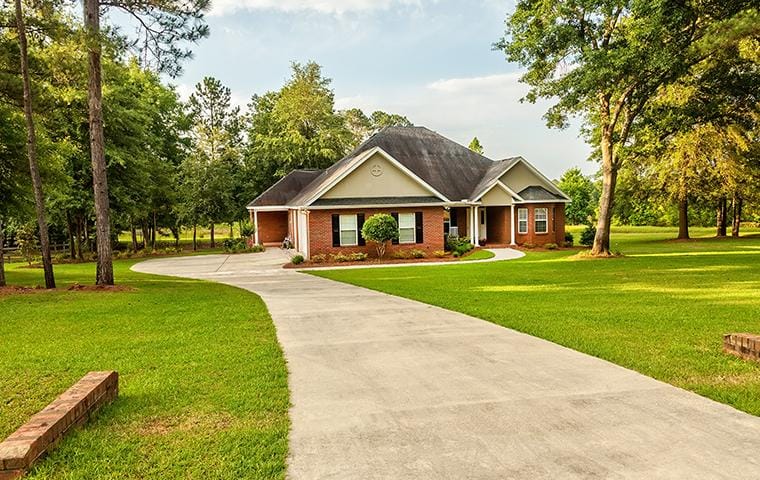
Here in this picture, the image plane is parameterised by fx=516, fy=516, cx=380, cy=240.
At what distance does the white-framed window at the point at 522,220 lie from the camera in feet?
98.0

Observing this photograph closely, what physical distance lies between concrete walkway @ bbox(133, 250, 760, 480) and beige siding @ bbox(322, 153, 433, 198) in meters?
17.0

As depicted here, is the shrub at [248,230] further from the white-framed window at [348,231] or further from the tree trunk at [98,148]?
the tree trunk at [98,148]

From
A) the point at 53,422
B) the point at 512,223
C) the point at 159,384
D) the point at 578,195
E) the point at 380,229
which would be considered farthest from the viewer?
the point at 578,195

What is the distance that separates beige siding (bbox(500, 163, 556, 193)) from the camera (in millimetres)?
31094

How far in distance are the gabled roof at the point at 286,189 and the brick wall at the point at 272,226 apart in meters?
1.59

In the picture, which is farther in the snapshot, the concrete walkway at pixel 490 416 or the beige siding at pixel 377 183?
the beige siding at pixel 377 183

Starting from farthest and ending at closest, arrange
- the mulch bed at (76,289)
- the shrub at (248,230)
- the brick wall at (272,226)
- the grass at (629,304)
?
the shrub at (248,230) < the brick wall at (272,226) < the mulch bed at (76,289) < the grass at (629,304)

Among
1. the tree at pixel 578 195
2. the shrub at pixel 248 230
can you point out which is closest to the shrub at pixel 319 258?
the shrub at pixel 248 230

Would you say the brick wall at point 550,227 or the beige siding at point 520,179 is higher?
the beige siding at point 520,179

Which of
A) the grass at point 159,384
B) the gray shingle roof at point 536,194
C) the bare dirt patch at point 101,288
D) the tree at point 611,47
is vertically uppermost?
the tree at point 611,47

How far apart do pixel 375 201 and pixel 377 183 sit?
37.2 inches

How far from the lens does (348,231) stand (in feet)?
80.2

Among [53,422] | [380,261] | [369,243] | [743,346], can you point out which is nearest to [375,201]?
[369,243]

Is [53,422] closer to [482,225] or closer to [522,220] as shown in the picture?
[522,220]
